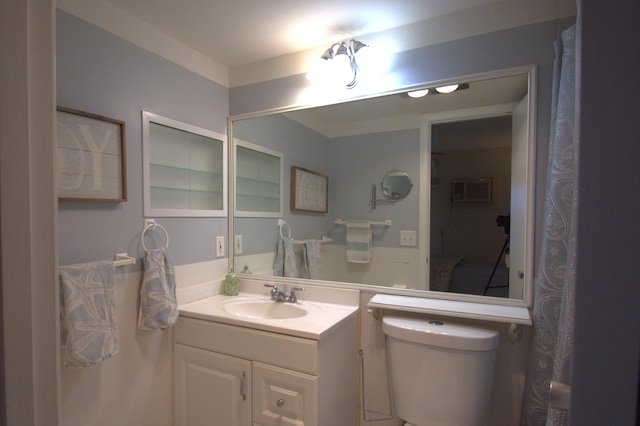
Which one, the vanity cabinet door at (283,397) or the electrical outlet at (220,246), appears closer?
the vanity cabinet door at (283,397)

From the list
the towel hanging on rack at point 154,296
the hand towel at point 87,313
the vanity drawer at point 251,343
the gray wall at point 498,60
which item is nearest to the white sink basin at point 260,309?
the vanity drawer at point 251,343

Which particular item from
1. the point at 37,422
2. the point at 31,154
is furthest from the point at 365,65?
the point at 37,422

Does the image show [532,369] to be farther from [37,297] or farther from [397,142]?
[37,297]

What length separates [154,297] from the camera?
1449 millimetres

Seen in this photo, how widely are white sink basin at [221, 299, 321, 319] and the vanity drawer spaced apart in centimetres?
18

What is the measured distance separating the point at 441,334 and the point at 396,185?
76cm

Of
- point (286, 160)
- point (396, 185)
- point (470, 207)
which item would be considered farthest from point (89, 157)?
point (470, 207)

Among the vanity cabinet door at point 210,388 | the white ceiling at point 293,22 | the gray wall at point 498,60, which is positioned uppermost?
the white ceiling at point 293,22

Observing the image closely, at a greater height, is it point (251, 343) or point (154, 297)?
point (154, 297)

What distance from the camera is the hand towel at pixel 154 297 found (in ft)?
4.75

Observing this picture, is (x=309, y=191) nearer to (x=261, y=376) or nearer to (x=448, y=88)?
(x=448, y=88)

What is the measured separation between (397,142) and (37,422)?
162cm

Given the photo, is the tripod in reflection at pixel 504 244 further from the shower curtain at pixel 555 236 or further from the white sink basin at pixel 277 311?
the white sink basin at pixel 277 311

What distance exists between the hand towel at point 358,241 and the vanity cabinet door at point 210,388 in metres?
0.76
